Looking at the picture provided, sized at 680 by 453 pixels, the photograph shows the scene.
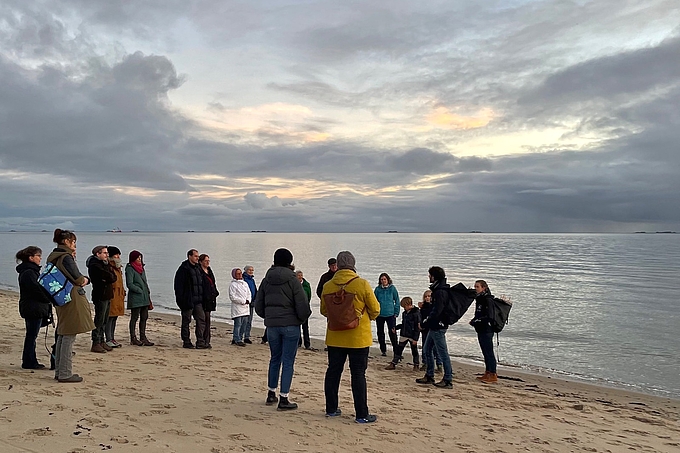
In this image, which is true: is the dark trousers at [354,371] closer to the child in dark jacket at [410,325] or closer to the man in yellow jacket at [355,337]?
the man in yellow jacket at [355,337]

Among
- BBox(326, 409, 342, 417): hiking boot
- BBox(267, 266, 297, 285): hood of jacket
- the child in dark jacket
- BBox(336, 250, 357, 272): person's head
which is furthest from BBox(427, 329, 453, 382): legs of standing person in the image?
BBox(267, 266, 297, 285): hood of jacket

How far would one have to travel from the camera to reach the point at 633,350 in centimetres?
1544

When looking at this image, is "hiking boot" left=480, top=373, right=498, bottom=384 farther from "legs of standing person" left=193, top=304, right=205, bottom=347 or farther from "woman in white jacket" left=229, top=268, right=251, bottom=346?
"legs of standing person" left=193, top=304, right=205, bottom=347

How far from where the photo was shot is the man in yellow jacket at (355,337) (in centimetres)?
566

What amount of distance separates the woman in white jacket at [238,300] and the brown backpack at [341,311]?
6305mm

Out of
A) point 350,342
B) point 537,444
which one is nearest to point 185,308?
point 350,342

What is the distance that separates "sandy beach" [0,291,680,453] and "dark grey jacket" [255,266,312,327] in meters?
1.13

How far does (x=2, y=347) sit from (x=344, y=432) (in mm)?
7545

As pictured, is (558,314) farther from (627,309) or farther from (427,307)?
(427,307)

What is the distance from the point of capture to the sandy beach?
5047 mm

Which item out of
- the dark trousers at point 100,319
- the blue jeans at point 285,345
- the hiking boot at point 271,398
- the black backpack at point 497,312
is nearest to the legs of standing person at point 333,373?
the blue jeans at point 285,345

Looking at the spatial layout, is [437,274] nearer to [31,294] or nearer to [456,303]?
[456,303]

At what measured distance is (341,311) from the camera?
18.5 ft

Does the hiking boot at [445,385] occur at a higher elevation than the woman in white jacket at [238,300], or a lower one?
lower
